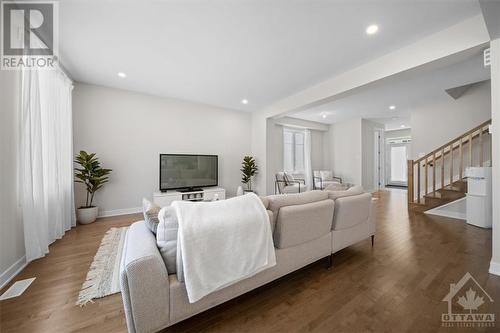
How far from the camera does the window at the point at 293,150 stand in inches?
261

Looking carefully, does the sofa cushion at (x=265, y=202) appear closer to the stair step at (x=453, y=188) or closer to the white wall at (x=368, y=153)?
the stair step at (x=453, y=188)

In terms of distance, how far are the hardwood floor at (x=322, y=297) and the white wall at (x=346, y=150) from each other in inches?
162

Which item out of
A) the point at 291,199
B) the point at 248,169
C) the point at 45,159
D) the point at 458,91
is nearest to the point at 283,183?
the point at 248,169

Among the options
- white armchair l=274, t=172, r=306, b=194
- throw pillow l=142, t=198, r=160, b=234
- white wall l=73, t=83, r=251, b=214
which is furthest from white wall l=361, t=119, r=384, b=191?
throw pillow l=142, t=198, r=160, b=234

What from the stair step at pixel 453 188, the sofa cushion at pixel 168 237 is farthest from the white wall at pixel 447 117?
the sofa cushion at pixel 168 237

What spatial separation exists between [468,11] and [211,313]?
12.5ft

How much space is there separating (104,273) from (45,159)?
186cm

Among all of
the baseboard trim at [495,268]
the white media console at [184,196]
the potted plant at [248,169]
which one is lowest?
the baseboard trim at [495,268]

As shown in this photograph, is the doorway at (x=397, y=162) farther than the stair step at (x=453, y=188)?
Yes

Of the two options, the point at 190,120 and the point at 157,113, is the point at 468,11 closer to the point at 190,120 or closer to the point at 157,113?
the point at 190,120

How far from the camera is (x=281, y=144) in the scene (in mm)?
6410

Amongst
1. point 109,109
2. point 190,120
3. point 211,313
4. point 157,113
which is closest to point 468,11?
point 211,313

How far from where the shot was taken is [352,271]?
77.6 inches

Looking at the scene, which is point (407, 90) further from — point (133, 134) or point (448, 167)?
point (133, 134)
